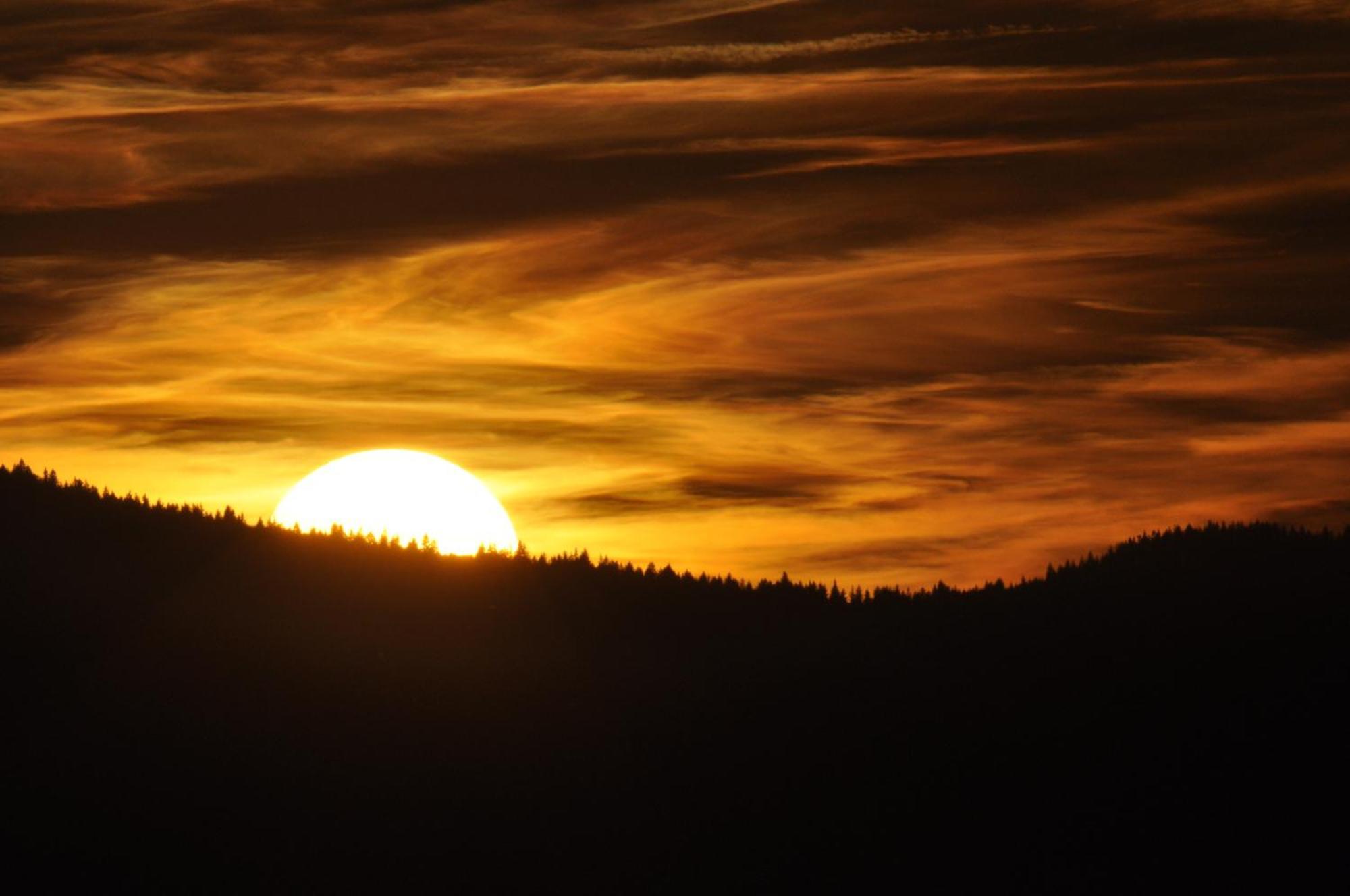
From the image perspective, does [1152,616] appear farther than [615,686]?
Yes

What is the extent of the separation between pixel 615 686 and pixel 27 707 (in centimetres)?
842

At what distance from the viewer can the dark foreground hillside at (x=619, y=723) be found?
74.7 ft

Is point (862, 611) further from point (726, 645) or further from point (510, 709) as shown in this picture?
point (510, 709)

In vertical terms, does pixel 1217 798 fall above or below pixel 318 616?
below

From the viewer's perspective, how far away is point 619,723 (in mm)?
26781

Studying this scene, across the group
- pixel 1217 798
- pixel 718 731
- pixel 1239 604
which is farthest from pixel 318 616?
pixel 1239 604

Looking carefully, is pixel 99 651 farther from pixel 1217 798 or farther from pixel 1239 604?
pixel 1239 604

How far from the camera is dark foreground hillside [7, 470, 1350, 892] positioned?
74.7 feet

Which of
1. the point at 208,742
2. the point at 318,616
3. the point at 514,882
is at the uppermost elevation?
the point at 318,616

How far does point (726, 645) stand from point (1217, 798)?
8095mm

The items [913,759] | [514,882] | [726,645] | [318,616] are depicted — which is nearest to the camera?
[514,882]

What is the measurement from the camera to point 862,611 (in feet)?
105

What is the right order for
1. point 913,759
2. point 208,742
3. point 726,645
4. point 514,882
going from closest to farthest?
1. point 514,882
2. point 208,742
3. point 913,759
4. point 726,645

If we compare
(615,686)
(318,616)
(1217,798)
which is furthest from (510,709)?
(1217,798)
